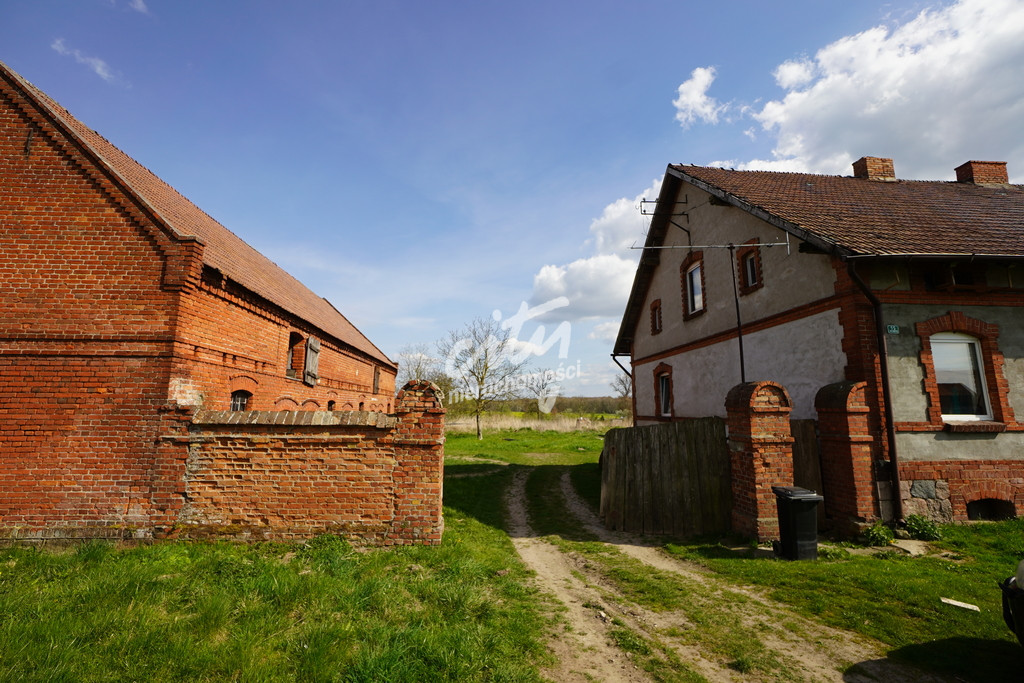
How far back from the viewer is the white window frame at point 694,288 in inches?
521

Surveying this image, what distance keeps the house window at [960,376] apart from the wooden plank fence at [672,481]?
410cm

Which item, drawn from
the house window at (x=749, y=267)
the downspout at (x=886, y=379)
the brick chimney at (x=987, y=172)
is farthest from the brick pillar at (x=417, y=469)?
the brick chimney at (x=987, y=172)

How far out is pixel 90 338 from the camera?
281 inches

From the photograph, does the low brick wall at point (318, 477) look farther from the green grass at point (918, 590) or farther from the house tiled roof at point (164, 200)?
the green grass at point (918, 590)

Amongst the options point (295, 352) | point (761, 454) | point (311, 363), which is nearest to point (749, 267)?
point (761, 454)

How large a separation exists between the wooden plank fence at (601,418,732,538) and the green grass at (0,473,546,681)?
9.44ft

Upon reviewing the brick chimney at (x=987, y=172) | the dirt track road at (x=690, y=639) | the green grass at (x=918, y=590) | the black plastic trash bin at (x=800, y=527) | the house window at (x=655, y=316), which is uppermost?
the brick chimney at (x=987, y=172)

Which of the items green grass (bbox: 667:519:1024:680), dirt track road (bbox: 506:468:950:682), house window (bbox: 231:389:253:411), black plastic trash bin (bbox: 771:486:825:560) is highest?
house window (bbox: 231:389:253:411)

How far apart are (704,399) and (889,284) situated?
5.49 meters

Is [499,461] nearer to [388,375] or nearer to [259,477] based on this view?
[388,375]

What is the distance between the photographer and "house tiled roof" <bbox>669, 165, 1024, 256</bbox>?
311 inches

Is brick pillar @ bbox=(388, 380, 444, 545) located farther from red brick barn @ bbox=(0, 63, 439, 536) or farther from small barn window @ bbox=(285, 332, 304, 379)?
small barn window @ bbox=(285, 332, 304, 379)

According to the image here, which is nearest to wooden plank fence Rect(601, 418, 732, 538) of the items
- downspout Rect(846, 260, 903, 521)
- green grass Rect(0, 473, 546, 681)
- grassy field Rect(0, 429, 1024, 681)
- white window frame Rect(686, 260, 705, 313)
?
grassy field Rect(0, 429, 1024, 681)

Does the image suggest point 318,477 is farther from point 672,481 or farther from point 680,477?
point 680,477
